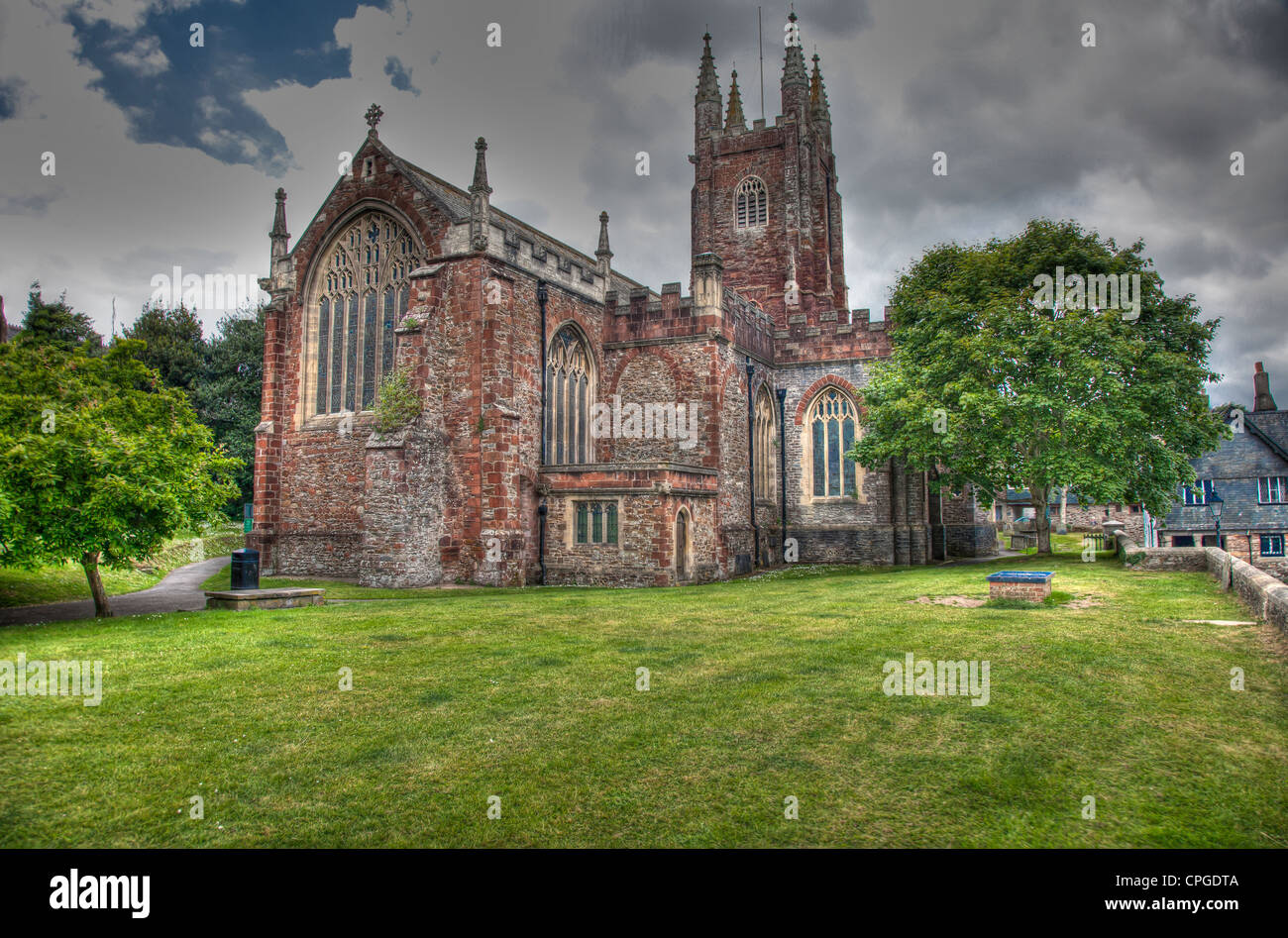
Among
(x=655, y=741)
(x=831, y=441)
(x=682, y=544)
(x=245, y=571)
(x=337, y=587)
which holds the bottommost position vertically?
(x=337, y=587)

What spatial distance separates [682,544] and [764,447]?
9.77m

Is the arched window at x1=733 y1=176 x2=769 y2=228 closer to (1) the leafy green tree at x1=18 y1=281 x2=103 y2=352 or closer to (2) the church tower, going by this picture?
(2) the church tower

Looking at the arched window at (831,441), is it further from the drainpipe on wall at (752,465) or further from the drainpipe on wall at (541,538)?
the drainpipe on wall at (541,538)

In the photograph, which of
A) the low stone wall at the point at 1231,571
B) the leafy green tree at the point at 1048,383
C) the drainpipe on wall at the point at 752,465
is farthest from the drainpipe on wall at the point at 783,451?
the low stone wall at the point at 1231,571

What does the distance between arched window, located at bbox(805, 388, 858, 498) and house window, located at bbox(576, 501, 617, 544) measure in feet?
40.1

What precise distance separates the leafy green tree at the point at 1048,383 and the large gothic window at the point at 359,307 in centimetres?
1565

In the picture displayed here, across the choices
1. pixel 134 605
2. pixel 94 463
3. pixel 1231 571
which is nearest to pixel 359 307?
pixel 134 605

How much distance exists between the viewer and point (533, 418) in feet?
76.3

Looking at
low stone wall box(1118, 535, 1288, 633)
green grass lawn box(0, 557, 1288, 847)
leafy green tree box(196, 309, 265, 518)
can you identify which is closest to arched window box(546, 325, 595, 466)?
green grass lawn box(0, 557, 1288, 847)

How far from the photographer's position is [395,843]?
15.4 ft

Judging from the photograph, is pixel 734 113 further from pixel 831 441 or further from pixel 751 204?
pixel 831 441

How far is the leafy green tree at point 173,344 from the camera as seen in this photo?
39.2m

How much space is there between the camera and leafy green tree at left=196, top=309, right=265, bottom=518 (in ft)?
127
